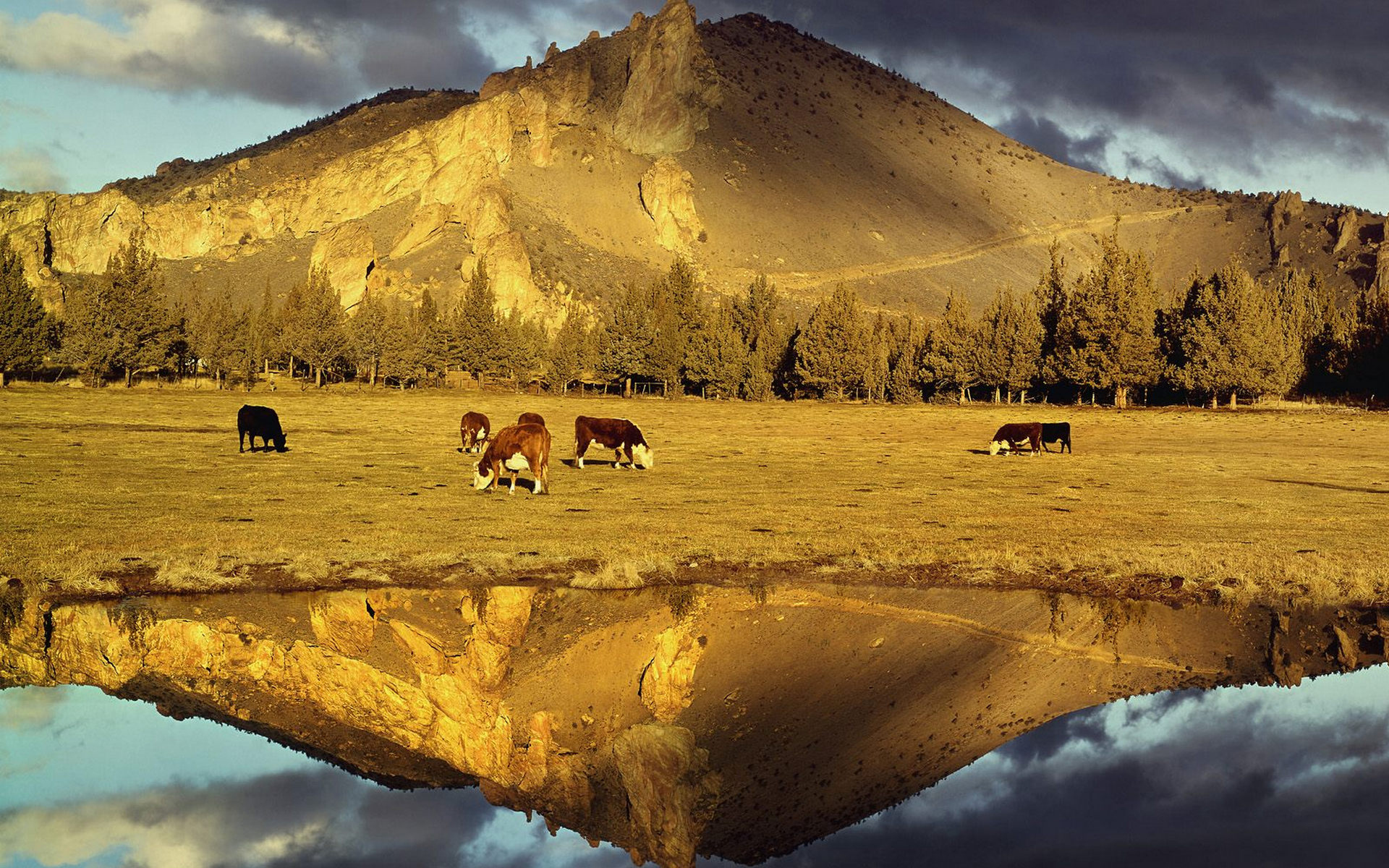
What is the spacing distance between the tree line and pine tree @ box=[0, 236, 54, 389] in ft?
0.68

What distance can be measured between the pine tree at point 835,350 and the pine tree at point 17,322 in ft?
246

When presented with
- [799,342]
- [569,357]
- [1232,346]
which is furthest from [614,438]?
[569,357]

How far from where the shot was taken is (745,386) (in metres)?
122

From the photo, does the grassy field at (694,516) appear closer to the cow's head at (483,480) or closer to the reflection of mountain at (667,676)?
the cow's head at (483,480)

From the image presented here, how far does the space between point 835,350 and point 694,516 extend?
91.7m

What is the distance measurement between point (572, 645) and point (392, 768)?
14.7ft

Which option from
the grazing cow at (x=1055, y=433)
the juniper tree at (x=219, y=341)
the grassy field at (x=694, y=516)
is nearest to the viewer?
the grassy field at (x=694, y=516)

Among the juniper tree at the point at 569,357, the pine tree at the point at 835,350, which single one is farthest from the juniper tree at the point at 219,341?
the pine tree at the point at 835,350

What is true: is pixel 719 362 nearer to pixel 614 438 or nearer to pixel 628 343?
pixel 628 343

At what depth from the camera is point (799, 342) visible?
121 m

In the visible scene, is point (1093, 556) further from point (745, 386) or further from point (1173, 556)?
point (745, 386)

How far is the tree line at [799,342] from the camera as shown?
102 metres

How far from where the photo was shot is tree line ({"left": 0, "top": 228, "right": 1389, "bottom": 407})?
335ft

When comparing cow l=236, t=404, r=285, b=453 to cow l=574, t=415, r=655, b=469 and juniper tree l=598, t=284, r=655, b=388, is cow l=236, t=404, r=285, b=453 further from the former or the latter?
juniper tree l=598, t=284, r=655, b=388
